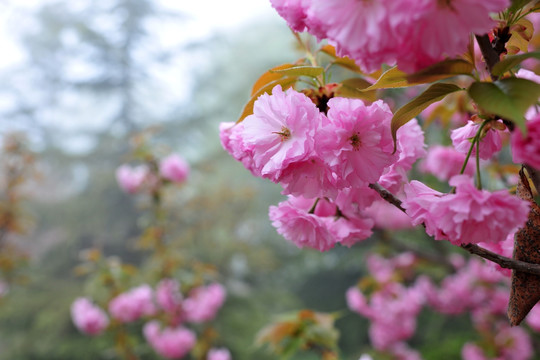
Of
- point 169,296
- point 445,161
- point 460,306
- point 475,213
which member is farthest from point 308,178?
point 460,306

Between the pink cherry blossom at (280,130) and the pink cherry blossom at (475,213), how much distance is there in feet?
0.41

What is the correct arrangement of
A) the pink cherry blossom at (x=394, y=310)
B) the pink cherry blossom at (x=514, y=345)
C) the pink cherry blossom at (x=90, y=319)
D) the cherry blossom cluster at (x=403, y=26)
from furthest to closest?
1. the pink cherry blossom at (x=394, y=310)
2. the pink cherry blossom at (x=90, y=319)
3. the pink cherry blossom at (x=514, y=345)
4. the cherry blossom cluster at (x=403, y=26)

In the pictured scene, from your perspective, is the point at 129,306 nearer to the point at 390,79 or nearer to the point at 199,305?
the point at 199,305

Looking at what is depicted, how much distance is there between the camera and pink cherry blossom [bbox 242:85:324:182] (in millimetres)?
375

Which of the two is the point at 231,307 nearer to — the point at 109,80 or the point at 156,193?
the point at 156,193

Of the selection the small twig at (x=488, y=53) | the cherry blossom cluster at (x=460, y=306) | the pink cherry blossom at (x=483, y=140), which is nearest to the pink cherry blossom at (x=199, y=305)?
the cherry blossom cluster at (x=460, y=306)

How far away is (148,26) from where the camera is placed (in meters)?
6.50

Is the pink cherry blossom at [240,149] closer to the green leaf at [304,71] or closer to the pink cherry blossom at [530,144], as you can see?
the green leaf at [304,71]

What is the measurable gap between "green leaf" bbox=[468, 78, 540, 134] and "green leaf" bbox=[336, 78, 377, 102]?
0.15 meters

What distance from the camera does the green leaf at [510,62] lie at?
1.02 ft

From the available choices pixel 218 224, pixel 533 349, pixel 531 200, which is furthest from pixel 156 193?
pixel 218 224

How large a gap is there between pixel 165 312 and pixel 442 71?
179 centimetres

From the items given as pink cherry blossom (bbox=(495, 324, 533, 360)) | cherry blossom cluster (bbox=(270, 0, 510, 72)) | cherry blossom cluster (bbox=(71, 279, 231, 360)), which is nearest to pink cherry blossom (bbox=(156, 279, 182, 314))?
cherry blossom cluster (bbox=(71, 279, 231, 360))

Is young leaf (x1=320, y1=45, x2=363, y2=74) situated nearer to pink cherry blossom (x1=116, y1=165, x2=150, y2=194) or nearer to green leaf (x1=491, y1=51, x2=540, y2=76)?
green leaf (x1=491, y1=51, x2=540, y2=76)
